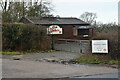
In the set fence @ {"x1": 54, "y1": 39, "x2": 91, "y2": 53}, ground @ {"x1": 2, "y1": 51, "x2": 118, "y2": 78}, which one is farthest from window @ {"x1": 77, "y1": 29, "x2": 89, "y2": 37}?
ground @ {"x1": 2, "y1": 51, "x2": 118, "y2": 78}

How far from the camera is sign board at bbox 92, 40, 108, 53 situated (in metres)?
15.5

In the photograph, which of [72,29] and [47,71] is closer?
[47,71]

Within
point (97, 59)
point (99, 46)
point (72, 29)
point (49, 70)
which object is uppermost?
point (72, 29)

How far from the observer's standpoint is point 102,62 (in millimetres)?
14742

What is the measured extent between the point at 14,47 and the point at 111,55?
10575 mm

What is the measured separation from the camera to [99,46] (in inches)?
625

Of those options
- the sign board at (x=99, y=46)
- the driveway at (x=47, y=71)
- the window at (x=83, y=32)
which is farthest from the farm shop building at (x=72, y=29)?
the driveway at (x=47, y=71)

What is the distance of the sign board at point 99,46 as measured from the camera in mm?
15492

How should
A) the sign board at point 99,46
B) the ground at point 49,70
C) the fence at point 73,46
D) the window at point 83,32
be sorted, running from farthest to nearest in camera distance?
the window at point 83,32, the fence at point 73,46, the sign board at point 99,46, the ground at point 49,70

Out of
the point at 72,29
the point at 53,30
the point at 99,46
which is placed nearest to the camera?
the point at 99,46

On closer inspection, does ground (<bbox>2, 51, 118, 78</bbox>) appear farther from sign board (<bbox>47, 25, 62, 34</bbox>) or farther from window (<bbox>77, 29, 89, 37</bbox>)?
window (<bbox>77, 29, 89, 37</bbox>)

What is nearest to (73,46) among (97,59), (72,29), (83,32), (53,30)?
(53,30)

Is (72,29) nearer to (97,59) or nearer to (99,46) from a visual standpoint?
(99,46)

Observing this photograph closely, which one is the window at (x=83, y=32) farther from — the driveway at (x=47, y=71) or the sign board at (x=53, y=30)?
the driveway at (x=47, y=71)
